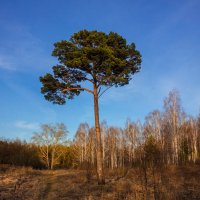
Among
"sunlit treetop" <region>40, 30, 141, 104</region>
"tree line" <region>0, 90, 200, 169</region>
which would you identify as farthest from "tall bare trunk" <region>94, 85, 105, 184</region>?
"tree line" <region>0, 90, 200, 169</region>

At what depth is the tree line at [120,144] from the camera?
3278 centimetres

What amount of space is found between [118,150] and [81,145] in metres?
8.02

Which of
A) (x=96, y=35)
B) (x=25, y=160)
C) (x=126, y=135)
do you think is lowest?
(x=25, y=160)

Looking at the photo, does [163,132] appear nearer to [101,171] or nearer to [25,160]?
[25,160]

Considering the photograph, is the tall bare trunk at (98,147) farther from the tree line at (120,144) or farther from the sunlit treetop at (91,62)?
the tree line at (120,144)

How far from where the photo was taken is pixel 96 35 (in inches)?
587

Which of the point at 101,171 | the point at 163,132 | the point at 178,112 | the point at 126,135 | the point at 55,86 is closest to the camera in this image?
the point at 101,171

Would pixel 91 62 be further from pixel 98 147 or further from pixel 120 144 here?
pixel 120 144

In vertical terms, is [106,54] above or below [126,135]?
above

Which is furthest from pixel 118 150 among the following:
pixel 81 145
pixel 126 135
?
pixel 81 145

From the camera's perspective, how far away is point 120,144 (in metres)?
47.2

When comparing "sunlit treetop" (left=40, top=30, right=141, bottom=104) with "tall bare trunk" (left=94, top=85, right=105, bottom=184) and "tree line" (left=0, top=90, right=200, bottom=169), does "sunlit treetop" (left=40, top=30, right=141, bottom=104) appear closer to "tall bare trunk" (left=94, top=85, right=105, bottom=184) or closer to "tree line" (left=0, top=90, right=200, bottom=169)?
"tall bare trunk" (left=94, top=85, right=105, bottom=184)

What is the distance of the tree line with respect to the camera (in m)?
32.8


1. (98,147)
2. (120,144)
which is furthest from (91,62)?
(120,144)
